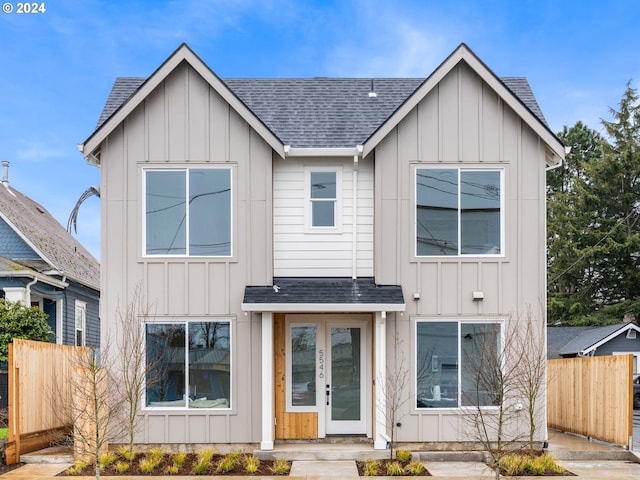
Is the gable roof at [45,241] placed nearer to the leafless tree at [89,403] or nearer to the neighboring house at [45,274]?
the neighboring house at [45,274]

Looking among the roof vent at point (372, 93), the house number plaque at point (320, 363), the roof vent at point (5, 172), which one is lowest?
the house number plaque at point (320, 363)

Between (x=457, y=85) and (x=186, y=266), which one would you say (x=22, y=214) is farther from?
→ (x=457, y=85)

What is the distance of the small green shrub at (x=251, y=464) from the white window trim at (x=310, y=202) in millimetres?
4168

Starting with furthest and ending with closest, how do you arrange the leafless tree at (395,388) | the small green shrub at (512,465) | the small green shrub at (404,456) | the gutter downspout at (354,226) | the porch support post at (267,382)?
1. the gutter downspout at (354,226)
2. the leafless tree at (395,388)
3. the porch support post at (267,382)
4. the small green shrub at (404,456)
5. the small green shrub at (512,465)

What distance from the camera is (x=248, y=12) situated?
668 inches

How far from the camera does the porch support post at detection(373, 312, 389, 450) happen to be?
11.6m

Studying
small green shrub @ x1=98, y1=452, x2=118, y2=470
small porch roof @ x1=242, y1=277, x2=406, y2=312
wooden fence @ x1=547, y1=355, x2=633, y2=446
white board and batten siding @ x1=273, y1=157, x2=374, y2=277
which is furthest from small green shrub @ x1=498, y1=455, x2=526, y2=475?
small green shrub @ x1=98, y1=452, x2=118, y2=470

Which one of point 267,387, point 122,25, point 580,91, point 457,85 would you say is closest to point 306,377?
point 267,387

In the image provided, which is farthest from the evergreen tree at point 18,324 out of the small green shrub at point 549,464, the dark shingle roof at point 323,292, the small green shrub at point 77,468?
the small green shrub at point 549,464

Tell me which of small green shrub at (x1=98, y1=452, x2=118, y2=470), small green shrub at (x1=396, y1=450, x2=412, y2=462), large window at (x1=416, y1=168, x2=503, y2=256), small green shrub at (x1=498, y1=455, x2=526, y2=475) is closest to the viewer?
small green shrub at (x1=498, y1=455, x2=526, y2=475)

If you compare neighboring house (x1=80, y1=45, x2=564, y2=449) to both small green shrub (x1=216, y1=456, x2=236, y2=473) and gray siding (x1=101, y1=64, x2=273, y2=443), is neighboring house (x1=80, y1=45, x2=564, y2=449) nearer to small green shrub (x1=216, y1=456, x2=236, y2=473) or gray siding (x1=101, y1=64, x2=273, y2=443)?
gray siding (x1=101, y1=64, x2=273, y2=443)

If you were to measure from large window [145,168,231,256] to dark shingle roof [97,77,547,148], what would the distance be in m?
1.67

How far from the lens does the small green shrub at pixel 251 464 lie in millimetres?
10445

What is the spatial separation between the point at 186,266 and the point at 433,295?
4531mm
